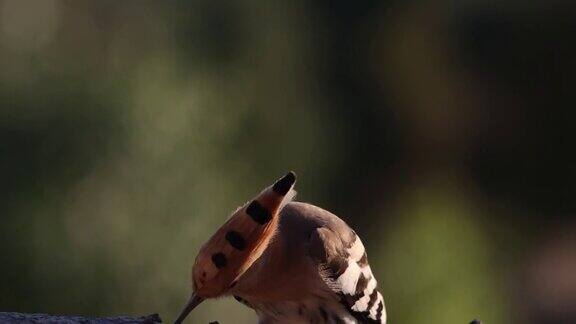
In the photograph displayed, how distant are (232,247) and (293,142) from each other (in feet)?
11.1

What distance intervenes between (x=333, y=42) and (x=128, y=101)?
188cm

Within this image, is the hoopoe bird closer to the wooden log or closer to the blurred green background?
the wooden log

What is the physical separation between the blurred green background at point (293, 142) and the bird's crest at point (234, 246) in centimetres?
210

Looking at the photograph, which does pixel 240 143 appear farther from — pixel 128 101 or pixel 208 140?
pixel 128 101

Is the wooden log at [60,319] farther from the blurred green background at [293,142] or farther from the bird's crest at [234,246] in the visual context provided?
the blurred green background at [293,142]

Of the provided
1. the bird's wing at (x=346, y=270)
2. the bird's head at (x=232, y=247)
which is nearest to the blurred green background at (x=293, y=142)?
the bird's wing at (x=346, y=270)

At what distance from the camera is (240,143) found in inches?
173

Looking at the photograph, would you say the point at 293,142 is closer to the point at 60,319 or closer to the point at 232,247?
the point at 232,247

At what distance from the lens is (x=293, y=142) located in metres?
4.85

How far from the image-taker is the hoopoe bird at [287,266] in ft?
4.90

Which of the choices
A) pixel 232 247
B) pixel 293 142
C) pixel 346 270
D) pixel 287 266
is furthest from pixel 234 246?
pixel 293 142

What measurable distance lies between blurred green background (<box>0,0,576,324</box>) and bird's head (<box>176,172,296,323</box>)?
209cm

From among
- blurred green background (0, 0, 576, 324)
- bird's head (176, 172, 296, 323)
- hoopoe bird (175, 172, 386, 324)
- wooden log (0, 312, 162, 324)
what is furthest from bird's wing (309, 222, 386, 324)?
blurred green background (0, 0, 576, 324)

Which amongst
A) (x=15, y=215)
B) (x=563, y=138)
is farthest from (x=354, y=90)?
(x=15, y=215)
